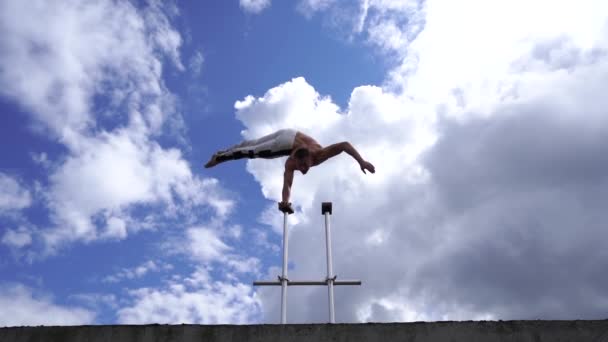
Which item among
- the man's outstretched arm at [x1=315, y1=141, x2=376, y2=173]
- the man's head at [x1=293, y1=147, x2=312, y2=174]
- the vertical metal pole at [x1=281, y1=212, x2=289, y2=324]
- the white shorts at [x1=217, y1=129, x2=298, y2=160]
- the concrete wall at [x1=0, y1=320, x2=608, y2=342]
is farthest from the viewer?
the white shorts at [x1=217, y1=129, x2=298, y2=160]

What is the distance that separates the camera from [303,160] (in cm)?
1132

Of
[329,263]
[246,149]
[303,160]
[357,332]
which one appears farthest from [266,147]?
[357,332]

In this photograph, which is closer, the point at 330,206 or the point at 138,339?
the point at 138,339

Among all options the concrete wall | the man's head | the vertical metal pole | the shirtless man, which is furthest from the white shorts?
the concrete wall

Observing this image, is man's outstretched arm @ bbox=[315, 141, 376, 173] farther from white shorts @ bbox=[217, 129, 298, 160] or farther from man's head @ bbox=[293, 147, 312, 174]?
white shorts @ bbox=[217, 129, 298, 160]

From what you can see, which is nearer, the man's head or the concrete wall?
the concrete wall

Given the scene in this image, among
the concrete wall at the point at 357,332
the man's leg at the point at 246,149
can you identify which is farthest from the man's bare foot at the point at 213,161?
the concrete wall at the point at 357,332

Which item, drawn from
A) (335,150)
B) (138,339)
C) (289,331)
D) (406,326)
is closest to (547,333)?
(406,326)

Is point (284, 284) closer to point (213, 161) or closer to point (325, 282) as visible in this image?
point (325, 282)

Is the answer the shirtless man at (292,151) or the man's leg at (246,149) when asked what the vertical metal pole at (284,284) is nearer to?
the shirtless man at (292,151)

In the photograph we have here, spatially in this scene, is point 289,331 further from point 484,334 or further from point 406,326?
point 484,334

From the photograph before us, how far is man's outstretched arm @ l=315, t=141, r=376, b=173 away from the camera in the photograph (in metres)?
10.8

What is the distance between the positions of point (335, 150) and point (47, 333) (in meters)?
6.48

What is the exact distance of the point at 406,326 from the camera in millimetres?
6285
